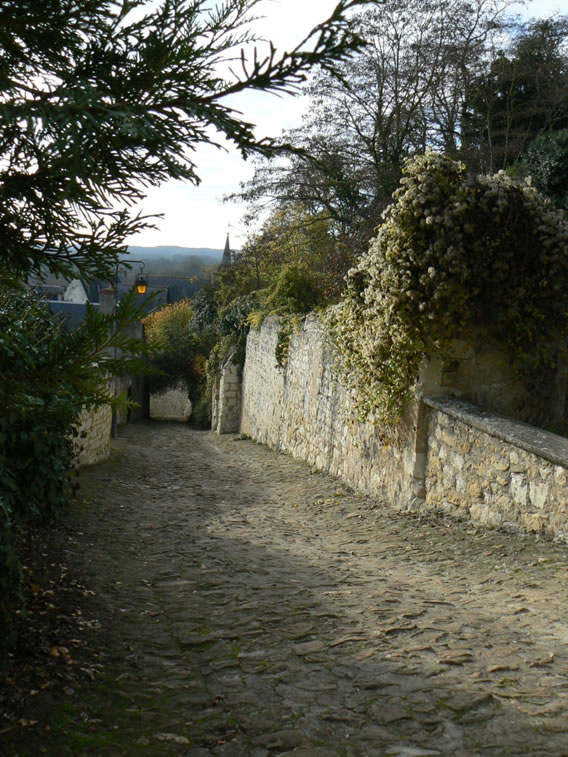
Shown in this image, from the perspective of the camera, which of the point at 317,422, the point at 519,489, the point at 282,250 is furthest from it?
the point at 282,250

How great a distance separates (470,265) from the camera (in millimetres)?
6750

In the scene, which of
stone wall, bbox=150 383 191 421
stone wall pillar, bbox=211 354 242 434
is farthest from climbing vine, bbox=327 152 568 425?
stone wall, bbox=150 383 191 421

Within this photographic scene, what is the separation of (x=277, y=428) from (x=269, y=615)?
9775mm

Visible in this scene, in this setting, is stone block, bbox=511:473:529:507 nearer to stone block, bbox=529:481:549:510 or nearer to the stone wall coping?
stone block, bbox=529:481:549:510

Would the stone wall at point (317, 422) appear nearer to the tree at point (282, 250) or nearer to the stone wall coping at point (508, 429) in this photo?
the stone wall coping at point (508, 429)

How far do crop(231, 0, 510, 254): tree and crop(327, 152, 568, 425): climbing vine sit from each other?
9.81 m

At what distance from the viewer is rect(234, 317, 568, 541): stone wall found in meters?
5.46

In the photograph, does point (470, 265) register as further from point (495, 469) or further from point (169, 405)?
point (169, 405)

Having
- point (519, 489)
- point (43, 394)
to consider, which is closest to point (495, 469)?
point (519, 489)

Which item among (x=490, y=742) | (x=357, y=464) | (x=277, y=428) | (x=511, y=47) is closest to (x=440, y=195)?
(x=357, y=464)

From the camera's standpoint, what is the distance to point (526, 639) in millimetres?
3680

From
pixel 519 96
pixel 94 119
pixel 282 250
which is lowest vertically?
pixel 94 119

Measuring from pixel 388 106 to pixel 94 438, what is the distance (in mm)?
12079

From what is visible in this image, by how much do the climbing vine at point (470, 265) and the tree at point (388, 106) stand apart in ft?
32.2
